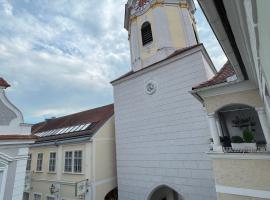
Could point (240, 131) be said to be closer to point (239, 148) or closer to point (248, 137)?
point (248, 137)

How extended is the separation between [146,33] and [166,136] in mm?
8545

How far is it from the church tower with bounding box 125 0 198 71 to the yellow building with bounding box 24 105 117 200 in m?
6.37

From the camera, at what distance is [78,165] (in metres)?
13.8

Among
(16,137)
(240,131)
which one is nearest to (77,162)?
(16,137)

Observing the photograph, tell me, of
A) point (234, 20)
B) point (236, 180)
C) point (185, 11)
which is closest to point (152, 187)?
point (236, 180)

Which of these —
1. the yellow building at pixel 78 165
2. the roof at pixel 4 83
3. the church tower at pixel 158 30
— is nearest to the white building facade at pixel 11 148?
the roof at pixel 4 83

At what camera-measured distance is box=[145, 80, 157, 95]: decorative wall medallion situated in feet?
40.5

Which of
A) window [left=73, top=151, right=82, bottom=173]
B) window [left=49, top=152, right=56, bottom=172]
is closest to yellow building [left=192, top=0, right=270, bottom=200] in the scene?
window [left=73, top=151, right=82, bottom=173]

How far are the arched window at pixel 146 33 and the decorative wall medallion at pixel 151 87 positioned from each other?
3757mm

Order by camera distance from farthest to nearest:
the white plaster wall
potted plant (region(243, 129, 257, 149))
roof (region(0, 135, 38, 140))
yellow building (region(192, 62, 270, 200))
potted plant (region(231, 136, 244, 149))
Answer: the white plaster wall, roof (region(0, 135, 38, 140)), potted plant (region(231, 136, 244, 149)), potted plant (region(243, 129, 257, 149)), yellow building (region(192, 62, 270, 200))

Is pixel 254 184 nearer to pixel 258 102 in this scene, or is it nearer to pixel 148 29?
pixel 258 102

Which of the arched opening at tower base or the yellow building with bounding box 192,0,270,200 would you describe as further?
the arched opening at tower base

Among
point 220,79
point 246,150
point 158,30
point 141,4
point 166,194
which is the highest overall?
point 141,4

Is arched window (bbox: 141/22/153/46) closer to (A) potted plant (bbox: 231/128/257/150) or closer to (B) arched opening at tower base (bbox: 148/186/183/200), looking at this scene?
(A) potted plant (bbox: 231/128/257/150)
